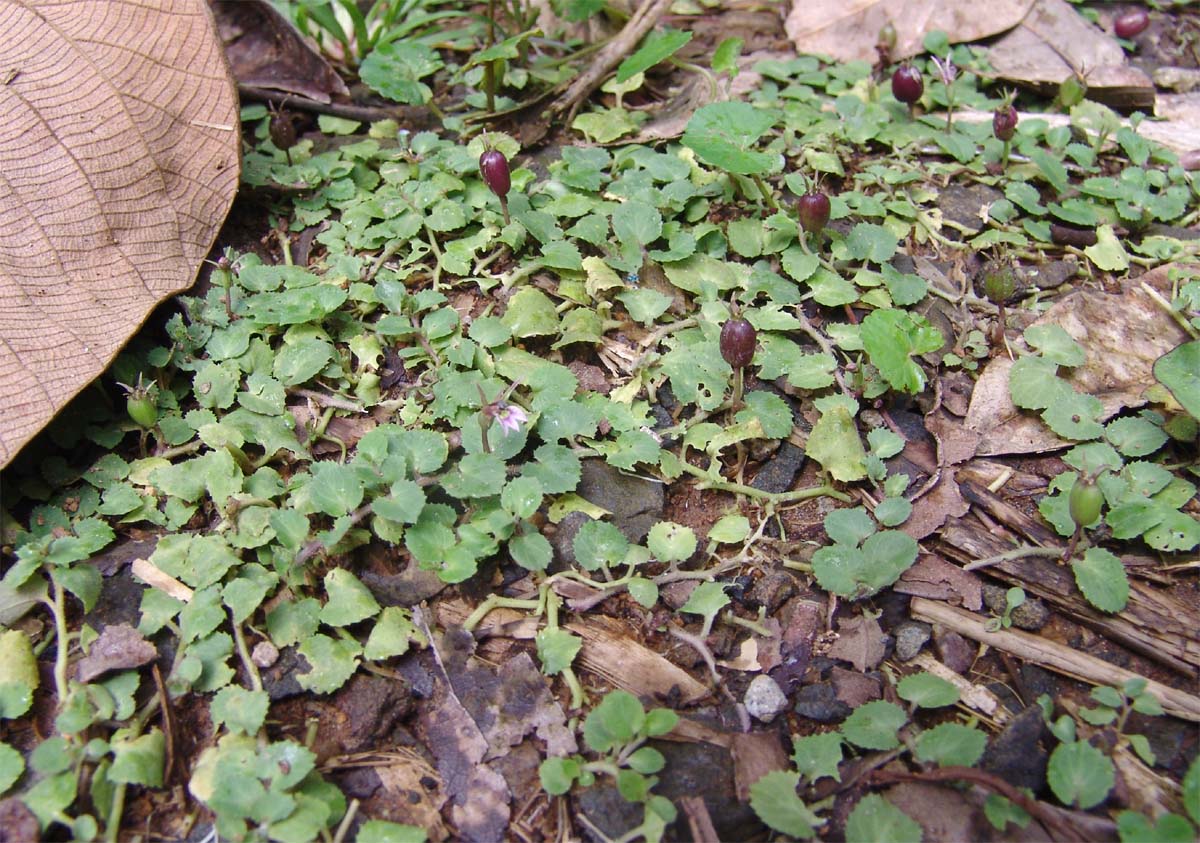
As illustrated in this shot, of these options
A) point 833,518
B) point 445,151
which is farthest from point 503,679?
point 445,151

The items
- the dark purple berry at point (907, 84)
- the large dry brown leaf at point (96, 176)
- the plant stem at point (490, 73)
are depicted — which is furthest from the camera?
the dark purple berry at point (907, 84)

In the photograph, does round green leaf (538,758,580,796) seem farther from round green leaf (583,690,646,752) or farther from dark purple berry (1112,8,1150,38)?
dark purple berry (1112,8,1150,38)

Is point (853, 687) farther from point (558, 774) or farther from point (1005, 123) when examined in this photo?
point (1005, 123)

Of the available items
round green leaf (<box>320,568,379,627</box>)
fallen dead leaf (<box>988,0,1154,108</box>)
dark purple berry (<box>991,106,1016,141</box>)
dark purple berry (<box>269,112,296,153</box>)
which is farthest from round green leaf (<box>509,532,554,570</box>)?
fallen dead leaf (<box>988,0,1154,108</box>)

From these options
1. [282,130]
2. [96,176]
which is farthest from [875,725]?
[282,130]

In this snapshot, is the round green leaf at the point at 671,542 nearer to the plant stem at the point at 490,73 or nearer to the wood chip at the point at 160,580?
the wood chip at the point at 160,580

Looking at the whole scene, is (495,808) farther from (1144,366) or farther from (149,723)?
(1144,366)

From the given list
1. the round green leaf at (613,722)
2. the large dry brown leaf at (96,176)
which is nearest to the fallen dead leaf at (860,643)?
the round green leaf at (613,722)
